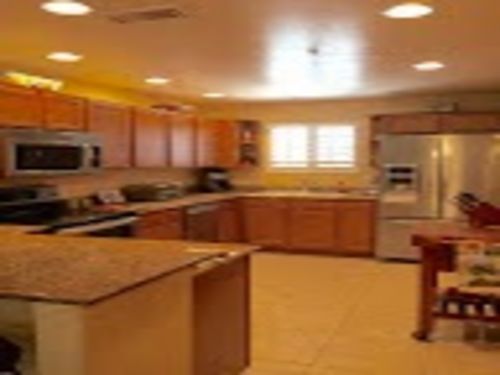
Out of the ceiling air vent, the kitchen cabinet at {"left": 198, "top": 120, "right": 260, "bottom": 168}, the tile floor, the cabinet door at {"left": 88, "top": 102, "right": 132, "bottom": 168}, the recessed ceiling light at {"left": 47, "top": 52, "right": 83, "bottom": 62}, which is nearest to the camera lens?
the ceiling air vent

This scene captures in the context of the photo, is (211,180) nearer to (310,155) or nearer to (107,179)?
(310,155)

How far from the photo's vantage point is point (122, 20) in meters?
3.31

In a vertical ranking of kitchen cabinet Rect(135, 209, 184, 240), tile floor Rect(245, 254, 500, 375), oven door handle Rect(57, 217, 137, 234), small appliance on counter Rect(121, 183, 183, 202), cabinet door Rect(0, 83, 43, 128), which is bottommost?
tile floor Rect(245, 254, 500, 375)

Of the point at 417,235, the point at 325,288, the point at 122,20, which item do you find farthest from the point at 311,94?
the point at 122,20

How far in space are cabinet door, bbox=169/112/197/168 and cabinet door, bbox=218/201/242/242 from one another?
72 cm

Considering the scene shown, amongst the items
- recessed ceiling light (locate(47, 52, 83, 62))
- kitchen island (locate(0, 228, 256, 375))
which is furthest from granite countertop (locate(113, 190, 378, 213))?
kitchen island (locate(0, 228, 256, 375))

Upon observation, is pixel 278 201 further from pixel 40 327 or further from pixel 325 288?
pixel 40 327

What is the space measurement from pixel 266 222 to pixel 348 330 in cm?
346

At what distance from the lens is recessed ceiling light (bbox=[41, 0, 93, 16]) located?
2.95 meters

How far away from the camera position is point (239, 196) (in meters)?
7.55

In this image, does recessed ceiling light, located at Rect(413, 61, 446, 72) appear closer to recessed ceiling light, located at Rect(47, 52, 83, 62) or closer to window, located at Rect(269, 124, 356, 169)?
window, located at Rect(269, 124, 356, 169)

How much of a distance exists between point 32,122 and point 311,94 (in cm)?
367

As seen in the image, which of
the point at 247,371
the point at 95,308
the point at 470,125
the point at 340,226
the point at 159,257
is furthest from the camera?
the point at 340,226

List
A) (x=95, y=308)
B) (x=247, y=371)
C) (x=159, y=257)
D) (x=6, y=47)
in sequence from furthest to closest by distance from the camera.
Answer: (x=6, y=47) < (x=247, y=371) < (x=159, y=257) < (x=95, y=308)
